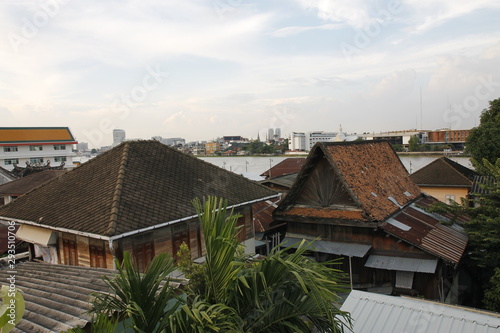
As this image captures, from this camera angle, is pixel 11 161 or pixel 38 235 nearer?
pixel 38 235

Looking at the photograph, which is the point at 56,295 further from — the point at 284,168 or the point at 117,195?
the point at 284,168

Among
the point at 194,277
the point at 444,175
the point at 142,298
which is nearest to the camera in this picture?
the point at 142,298

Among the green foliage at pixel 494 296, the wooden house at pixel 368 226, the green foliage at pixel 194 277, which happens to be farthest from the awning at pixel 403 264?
the green foliage at pixel 194 277

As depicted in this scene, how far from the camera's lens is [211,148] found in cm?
10656

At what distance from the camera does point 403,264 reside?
1060 cm

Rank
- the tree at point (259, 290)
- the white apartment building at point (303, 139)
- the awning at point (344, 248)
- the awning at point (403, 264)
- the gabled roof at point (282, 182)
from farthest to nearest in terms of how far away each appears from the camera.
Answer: the white apartment building at point (303, 139)
the gabled roof at point (282, 182)
the awning at point (344, 248)
the awning at point (403, 264)
the tree at point (259, 290)

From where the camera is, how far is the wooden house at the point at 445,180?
24.7m

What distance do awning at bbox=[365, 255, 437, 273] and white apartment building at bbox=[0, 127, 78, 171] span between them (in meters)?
49.4

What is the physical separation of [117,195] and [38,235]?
2.89 meters

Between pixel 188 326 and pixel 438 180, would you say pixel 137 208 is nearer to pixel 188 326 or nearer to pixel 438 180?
pixel 188 326

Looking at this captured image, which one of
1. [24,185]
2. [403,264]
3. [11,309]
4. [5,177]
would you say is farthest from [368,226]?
[5,177]

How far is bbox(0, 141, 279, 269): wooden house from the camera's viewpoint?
799 cm

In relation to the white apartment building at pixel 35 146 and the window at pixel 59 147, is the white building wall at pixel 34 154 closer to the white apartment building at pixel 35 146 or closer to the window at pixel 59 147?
the white apartment building at pixel 35 146

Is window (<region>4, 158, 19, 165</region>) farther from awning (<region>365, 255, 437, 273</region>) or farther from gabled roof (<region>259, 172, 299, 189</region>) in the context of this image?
awning (<region>365, 255, 437, 273</region>)
